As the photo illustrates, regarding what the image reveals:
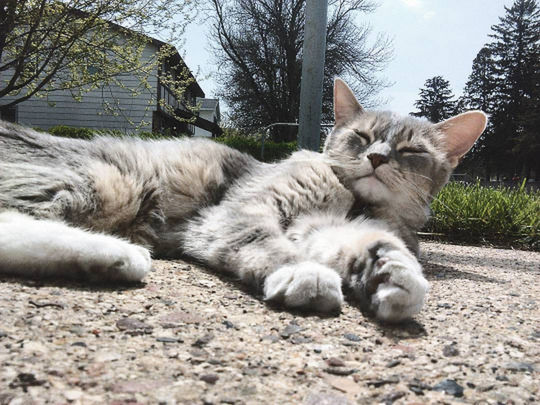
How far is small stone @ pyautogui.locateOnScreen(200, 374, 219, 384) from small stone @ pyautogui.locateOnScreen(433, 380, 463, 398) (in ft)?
1.69

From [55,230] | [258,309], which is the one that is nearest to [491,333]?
[258,309]

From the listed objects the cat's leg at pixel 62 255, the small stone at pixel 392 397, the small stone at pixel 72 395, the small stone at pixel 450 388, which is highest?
the cat's leg at pixel 62 255

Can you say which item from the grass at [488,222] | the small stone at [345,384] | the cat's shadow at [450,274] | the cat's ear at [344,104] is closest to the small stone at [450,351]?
the small stone at [345,384]

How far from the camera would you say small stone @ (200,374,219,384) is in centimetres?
99

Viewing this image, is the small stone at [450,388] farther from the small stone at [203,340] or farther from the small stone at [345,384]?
the small stone at [203,340]

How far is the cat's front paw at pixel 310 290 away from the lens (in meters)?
1.57

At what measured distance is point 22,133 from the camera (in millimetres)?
2316

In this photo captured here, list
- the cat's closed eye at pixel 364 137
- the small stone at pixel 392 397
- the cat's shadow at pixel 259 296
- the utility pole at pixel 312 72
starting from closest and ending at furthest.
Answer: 1. the small stone at pixel 392 397
2. the cat's shadow at pixel 259 296
3. the cat's closed eye at pixel 364 137
4. the utility pole at pixel 312 72

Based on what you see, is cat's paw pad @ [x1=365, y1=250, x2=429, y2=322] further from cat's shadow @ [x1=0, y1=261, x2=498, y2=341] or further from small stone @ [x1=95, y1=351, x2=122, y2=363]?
small stone @ [x1=95, y1=351, x2=122, y2=363]

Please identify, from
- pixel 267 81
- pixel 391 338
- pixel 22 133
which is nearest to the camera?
pixel 391 338

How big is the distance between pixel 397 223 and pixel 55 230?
184cm

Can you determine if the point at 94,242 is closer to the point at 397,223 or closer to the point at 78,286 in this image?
the point at 78,286

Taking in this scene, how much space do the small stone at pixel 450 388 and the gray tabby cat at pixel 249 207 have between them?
16.9 inches

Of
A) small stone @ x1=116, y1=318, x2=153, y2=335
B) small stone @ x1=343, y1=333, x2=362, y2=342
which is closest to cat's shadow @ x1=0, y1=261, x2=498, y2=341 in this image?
small stone @ x1=343, y1=333, x2=362, y2=342
